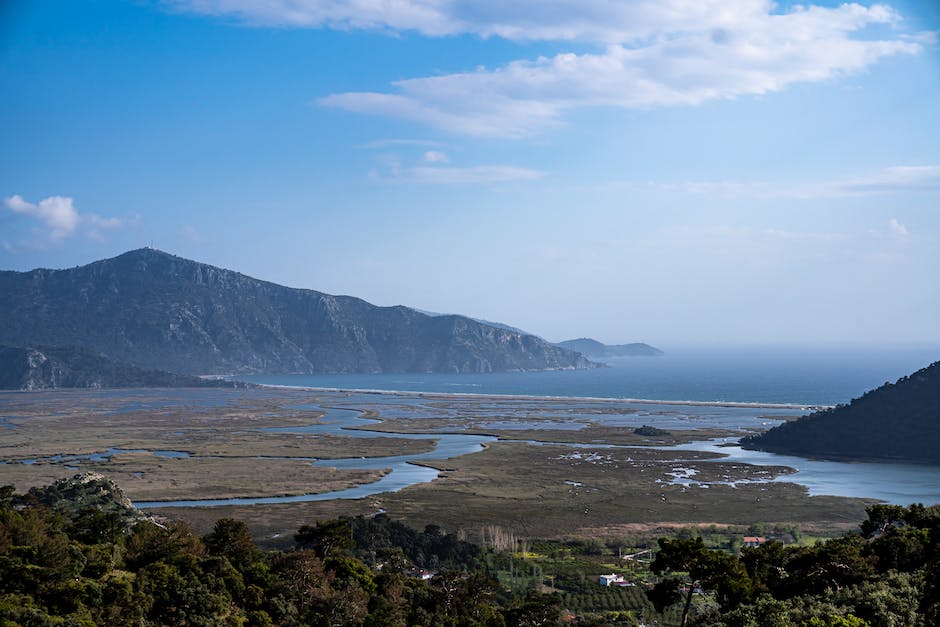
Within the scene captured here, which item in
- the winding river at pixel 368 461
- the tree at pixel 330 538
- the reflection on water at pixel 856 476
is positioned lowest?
the winding river at pixel 368 461

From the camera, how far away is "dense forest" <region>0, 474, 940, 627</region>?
20.9 m

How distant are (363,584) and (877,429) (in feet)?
233

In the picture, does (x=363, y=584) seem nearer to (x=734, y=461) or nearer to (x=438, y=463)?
(x=438, y=463)

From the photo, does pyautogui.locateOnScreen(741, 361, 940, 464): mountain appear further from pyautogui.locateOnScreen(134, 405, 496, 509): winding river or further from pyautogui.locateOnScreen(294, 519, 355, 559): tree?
pyautogui.locateOnScreen(294, 519, 355, 559): tree

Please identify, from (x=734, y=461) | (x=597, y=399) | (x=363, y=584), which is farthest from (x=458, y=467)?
(x=597, y=399)

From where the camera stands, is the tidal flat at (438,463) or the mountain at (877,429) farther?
the mountain at (877,429)

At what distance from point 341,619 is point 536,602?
6224mm

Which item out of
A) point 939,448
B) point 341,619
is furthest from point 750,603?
point 939,448

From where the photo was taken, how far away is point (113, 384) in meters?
198

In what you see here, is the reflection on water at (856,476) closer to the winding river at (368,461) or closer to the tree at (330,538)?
the winding river at (368,461)

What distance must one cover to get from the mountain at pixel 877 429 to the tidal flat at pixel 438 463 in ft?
34.1

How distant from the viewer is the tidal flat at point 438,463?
5278 cm

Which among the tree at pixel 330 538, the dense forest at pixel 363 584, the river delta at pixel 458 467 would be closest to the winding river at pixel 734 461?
the river delta at pixel 458 467

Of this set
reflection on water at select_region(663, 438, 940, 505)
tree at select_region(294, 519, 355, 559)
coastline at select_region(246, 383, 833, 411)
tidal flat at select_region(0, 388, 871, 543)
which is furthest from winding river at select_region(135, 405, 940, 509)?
coastline at select_region(246, 383, 833, 411)
